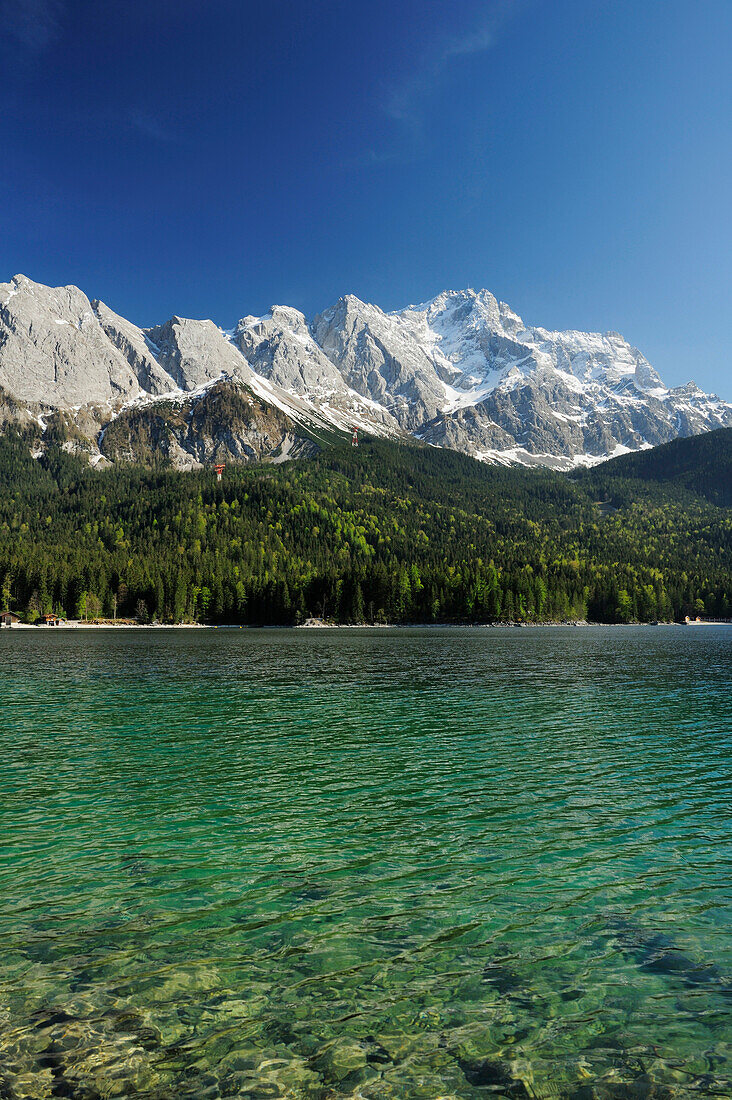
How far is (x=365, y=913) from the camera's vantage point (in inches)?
518

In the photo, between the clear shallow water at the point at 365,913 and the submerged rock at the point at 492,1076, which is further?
the clear shallow water at the point at 365,913

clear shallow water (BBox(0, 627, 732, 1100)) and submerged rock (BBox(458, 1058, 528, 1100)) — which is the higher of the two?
submerged rock (BBox(458, 1058, 528, 1100))

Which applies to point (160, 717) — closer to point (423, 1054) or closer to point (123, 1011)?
point (123, 1011)

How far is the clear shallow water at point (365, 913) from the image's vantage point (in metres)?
8.57

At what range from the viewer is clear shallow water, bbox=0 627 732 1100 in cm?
857

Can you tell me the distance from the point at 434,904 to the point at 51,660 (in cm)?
7260

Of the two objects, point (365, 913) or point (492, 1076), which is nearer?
point (492, 1076)

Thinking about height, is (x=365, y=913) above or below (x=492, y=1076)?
below

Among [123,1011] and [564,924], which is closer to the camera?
[123,1011]

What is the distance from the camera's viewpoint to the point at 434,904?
13609mm

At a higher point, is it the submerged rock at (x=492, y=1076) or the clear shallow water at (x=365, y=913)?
the submerged rock at (x=492, y=1076)

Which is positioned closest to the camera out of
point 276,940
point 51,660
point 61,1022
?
point 61,1022

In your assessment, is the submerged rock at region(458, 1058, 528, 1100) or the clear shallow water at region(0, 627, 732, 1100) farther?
the clear shallow water at region(0, 627, 732, 1100)

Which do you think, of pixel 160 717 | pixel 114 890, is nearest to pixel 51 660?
pixel 160 717
